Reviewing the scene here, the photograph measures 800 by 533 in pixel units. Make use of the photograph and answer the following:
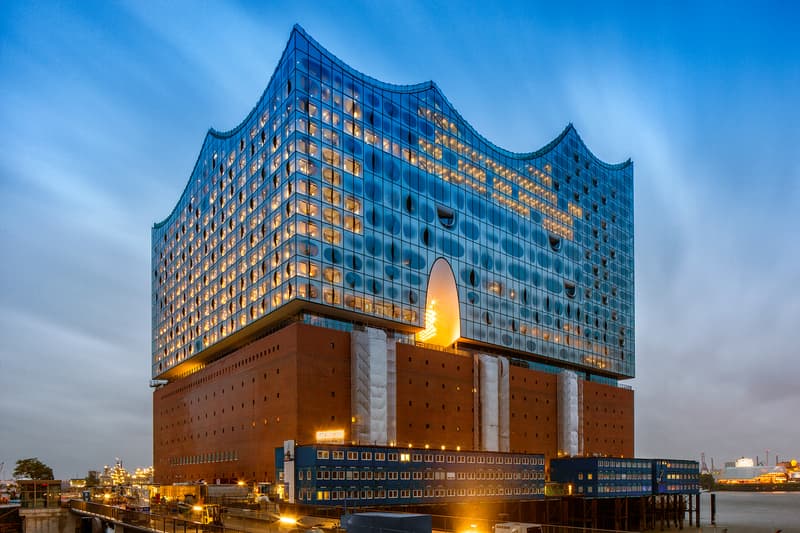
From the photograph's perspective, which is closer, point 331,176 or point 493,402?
point 331,176

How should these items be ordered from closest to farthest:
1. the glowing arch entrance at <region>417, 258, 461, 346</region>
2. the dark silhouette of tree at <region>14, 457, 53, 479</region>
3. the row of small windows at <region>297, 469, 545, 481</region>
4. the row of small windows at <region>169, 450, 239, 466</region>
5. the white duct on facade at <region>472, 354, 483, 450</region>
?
the row of small windows at <region>297, 469, 545, 481</region>
the row of small windows at <region>169, 450, 239, 466</region>
the white duct on facade at <region>472, 354, 483, 450</region>
the glowing arch entrance at <region>417, 258, 461, 346</region>
the dark silhouette of tree at <region>14, 457, 53, 479</region>

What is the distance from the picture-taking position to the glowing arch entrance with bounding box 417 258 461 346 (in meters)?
95.8

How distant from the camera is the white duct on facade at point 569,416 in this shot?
109500 millimetres

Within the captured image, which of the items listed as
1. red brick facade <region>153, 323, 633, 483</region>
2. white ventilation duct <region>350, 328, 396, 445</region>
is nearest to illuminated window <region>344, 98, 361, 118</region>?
white ventilation duct <region>350, 328, 396, 445</region>

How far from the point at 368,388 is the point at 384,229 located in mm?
21118

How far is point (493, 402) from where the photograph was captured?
9569 centimetres

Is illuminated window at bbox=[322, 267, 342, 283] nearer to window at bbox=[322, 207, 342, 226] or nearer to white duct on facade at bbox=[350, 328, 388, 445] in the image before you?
window at bbox=[322, 207, 342, 226]

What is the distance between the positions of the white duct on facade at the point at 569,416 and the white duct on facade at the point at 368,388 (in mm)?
41585

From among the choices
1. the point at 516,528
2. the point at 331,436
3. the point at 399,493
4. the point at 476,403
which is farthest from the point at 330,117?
the point at 516,528

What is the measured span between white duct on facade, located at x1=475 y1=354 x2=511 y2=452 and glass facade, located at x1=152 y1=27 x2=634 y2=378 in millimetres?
4217

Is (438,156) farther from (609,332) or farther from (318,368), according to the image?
(609,332)

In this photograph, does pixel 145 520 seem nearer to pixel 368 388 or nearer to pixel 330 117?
pixel 368 388

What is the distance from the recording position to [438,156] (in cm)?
9862

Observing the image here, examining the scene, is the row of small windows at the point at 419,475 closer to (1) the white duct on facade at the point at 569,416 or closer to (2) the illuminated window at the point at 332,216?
(1) the white duct on facade at the point at 569,416
